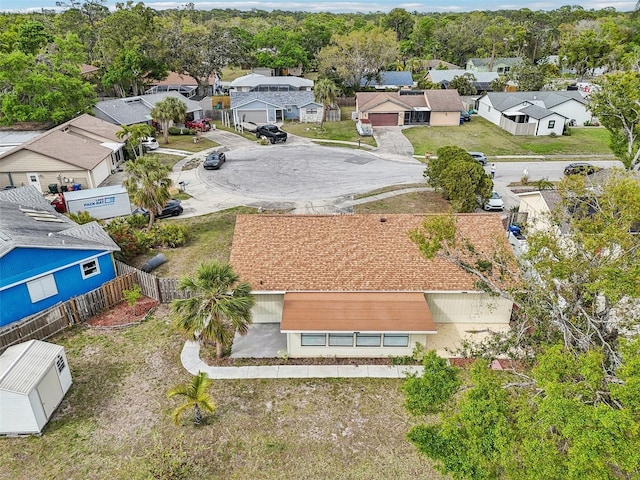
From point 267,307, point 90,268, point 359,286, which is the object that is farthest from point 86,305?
point 359,286

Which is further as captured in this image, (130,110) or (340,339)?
(130,110)

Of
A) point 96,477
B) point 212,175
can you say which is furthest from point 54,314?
point 212,175

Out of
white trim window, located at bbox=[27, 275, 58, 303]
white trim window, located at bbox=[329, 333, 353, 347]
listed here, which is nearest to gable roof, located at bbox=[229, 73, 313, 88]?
white trim window, located at bbox=[27, 275, 58, 303]

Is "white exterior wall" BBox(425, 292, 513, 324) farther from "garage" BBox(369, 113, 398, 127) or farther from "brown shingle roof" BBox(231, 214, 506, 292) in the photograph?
"garage" BBox(369, 113, 398, 127)

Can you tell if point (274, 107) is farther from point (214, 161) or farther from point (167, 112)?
point (214, 161)

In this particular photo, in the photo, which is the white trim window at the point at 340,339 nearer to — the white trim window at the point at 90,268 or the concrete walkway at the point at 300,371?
the concrete walkway at the point at 300,371

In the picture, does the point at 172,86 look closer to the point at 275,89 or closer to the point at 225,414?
the point at 275,89
